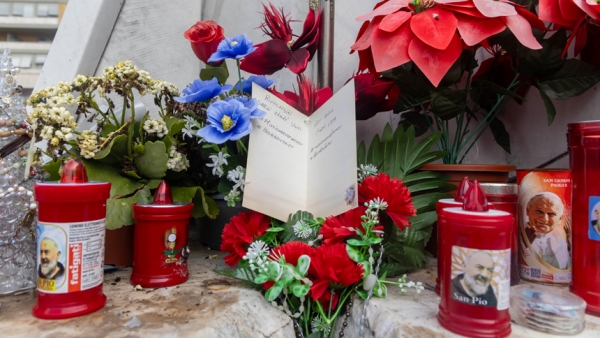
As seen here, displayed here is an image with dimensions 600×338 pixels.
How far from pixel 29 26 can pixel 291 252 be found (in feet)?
16.3

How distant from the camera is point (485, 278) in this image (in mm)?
420

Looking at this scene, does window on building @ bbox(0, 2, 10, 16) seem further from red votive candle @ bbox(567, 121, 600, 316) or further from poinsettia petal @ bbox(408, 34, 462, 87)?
red votive candle @ bbox(567, 121, 600, 316)

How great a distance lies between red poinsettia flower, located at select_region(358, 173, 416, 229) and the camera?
1.84ft

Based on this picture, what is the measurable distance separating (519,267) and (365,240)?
0.97 ft

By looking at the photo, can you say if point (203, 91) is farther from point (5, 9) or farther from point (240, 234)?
point (5, 9)

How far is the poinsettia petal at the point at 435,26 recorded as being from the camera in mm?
569

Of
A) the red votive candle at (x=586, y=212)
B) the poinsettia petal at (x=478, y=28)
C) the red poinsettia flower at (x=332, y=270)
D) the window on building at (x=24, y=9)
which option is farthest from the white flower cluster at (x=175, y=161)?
the window on building at (x=24, y=9)

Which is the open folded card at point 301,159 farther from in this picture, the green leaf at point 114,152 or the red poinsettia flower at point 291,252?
the green leaf at point 114,152

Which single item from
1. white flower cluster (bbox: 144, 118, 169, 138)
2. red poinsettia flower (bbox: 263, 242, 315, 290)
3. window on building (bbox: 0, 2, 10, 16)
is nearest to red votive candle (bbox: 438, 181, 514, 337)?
red poinsettia flower (bbox: 263, 242, 315, 290)

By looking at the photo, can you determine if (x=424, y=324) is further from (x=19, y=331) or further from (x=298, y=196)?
(x=19, y=331)

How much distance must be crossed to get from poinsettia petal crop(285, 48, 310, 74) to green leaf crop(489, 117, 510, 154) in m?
0.45

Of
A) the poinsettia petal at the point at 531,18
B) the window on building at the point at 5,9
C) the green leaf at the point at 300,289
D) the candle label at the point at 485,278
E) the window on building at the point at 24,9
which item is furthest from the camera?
the window on building at the point at 5,9

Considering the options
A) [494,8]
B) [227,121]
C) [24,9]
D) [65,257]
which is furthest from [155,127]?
[24,9]

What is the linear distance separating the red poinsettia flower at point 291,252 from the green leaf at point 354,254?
56 millimetres
